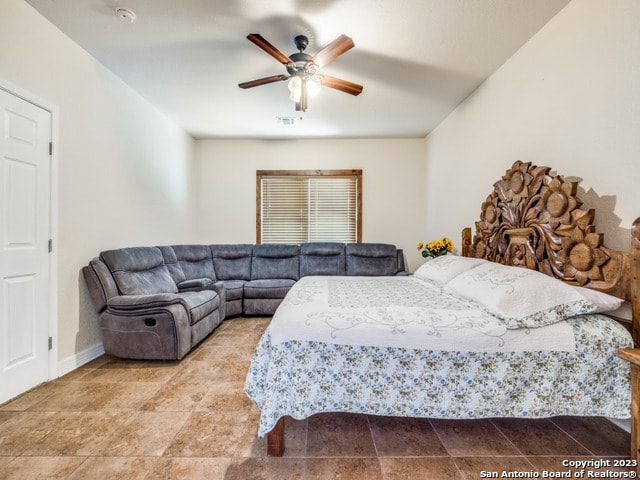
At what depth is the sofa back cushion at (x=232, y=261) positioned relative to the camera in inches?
179

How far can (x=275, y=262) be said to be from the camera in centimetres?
465

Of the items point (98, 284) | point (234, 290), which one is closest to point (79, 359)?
point (98, 284)

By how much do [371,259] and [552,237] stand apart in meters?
2.78

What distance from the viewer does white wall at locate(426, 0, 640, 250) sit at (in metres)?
1.61

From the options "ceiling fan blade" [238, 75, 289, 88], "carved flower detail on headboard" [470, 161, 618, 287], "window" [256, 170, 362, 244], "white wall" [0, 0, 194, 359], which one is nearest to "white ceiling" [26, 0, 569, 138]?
"white wall" [0, 0, 194, 359]

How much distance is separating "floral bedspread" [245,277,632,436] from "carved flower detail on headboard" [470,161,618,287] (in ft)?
1.41

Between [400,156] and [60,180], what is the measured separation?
4437 mm

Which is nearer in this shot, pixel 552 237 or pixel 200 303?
pixel 552 237

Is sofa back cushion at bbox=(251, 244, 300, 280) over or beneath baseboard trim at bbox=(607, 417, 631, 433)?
over

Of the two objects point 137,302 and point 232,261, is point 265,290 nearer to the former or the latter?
point 232,261

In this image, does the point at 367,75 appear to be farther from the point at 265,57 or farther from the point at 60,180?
the point at 60,180

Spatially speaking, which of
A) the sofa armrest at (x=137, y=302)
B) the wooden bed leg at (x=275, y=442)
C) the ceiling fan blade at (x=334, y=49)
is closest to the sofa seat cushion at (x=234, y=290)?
the sofa armrest at (x=137, y=302)

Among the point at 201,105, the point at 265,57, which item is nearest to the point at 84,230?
the point at 201,105

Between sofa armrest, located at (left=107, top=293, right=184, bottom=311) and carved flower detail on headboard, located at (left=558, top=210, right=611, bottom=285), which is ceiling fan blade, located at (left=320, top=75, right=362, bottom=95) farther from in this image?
sofa armrest, located at (left=107, top=293, right=184, bottom=311)
